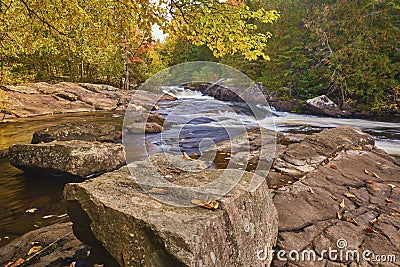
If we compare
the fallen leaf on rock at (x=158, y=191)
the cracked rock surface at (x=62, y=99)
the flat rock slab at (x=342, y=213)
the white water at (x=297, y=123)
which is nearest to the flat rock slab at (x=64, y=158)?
the fallen leaf on rock at (x=158, y=191)

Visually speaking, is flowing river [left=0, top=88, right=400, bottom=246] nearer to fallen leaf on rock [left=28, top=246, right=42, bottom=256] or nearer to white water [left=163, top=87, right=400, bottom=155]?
white water [left=163, top=87, right=400, bottom=155]

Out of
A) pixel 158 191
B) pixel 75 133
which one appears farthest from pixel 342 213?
pixel 75 133

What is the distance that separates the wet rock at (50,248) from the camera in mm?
2543

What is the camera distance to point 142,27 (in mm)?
3756

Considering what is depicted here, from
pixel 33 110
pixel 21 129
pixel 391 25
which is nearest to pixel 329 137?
pixel 21 129

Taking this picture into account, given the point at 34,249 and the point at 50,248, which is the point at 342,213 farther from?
the point at 34,249

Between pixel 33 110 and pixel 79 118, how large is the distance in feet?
9.94

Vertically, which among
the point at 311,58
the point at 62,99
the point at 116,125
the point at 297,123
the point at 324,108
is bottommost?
the point at 116,125

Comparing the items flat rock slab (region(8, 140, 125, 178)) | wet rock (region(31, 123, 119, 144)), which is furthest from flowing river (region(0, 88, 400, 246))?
wet rock (region(31, 123, 119, 144))

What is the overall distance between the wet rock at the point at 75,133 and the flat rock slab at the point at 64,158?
1.64 metres

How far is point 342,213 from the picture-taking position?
369 centimetres

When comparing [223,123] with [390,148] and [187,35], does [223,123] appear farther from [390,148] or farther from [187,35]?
[187,35]

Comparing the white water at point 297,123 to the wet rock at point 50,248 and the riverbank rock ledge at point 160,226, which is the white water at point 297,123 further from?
the wet rock at point 50,248

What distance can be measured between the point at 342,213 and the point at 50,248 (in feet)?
11.8
